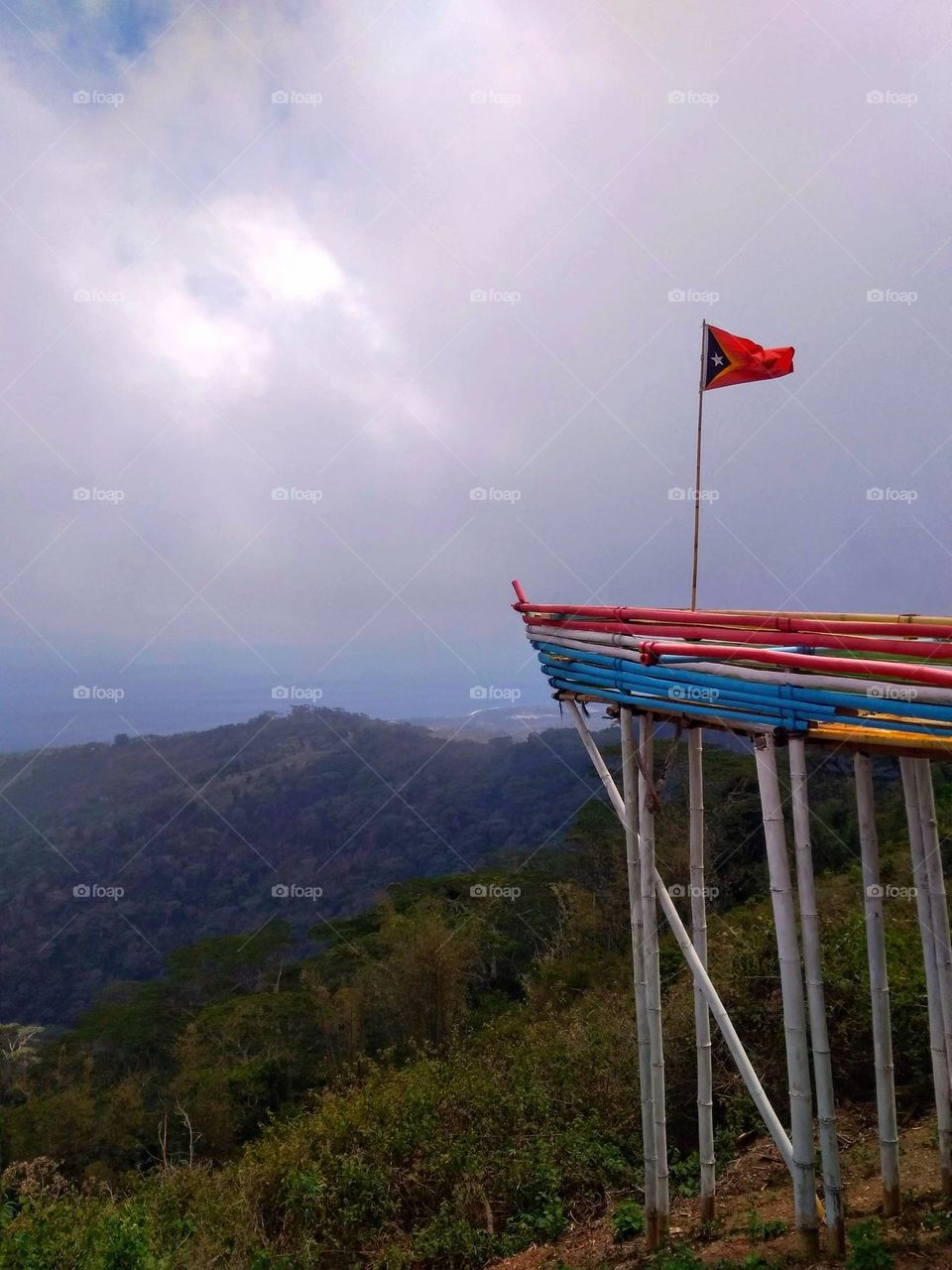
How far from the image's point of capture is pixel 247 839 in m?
48.9

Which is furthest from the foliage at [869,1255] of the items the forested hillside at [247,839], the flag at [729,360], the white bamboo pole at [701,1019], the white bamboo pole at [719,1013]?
the forested hillside at [247,839]

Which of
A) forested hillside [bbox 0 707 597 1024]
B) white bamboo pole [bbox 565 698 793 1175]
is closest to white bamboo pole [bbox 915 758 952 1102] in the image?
white bamboo pole [bbox 565 698 793 1175]

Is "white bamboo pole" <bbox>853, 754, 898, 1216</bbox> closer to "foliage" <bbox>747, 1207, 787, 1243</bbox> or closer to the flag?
"foliage" <bbox>747, 1207, 787, 1243</bbox>

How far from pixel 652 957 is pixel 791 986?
1.40 metres

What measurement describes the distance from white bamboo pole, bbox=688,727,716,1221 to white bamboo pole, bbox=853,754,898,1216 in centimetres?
113

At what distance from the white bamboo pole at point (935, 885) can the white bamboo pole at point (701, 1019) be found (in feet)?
4.70

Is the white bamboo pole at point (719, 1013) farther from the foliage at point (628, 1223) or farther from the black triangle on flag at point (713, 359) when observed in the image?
the black triangle on flag at point (713, 359)

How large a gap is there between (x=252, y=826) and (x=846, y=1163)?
4661 centimetres

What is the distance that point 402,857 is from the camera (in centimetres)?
4325

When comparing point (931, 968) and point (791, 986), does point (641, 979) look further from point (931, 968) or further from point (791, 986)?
point (931, 968)

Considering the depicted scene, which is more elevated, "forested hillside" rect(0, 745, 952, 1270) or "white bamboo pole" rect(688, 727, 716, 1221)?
"white bamboo pole" rect(688, 727, 716, 1221)

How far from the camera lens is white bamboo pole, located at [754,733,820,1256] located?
4.56m

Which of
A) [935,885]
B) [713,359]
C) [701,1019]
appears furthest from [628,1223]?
[713,359]

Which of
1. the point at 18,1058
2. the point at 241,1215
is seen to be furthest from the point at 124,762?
the point at 241,1215
